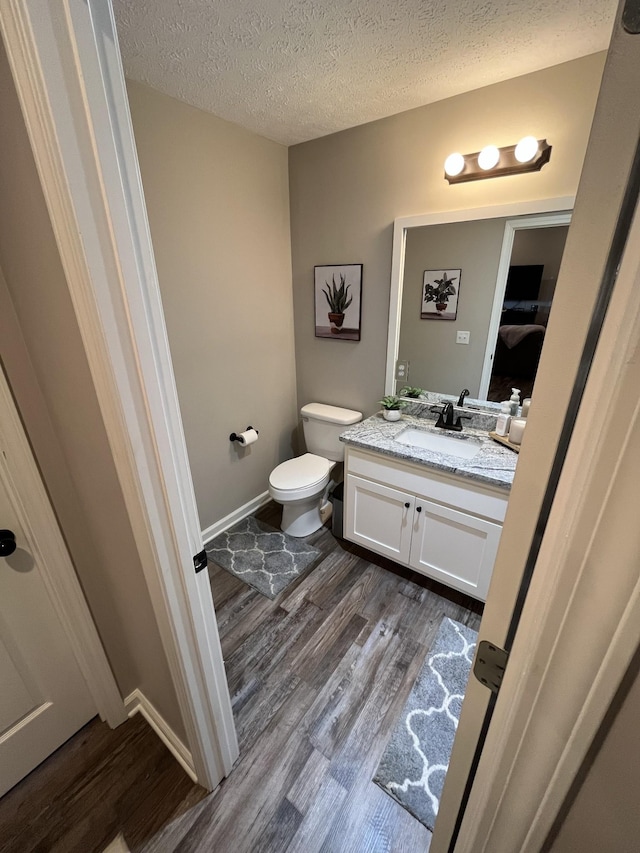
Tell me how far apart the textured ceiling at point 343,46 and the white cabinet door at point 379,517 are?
1845 mm

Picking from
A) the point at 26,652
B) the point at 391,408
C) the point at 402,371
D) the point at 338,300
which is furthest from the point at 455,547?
the point at 26,652

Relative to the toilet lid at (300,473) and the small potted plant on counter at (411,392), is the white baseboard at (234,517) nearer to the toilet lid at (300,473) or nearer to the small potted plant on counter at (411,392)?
the toilet lid at (300,473)

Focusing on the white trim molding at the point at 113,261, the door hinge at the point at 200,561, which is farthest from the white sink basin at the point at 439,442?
the white trim molding at the point at 113,261

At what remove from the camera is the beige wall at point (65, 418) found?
2.24ft

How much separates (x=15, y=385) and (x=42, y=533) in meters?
0.46

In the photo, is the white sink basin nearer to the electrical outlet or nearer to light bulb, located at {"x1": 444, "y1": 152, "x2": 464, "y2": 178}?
the electrical outlet

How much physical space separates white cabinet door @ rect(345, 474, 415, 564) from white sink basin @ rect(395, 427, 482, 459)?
0.31 m

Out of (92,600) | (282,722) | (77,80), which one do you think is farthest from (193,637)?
(77,80)

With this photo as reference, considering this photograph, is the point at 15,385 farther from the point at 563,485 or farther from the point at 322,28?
the point at 322,28

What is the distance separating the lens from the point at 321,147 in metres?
2.08

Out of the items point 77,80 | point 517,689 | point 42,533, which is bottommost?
point 42,533

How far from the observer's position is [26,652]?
1141 millimetres

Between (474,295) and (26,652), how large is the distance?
2464mm

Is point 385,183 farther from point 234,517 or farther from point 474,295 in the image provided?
point 234,517
